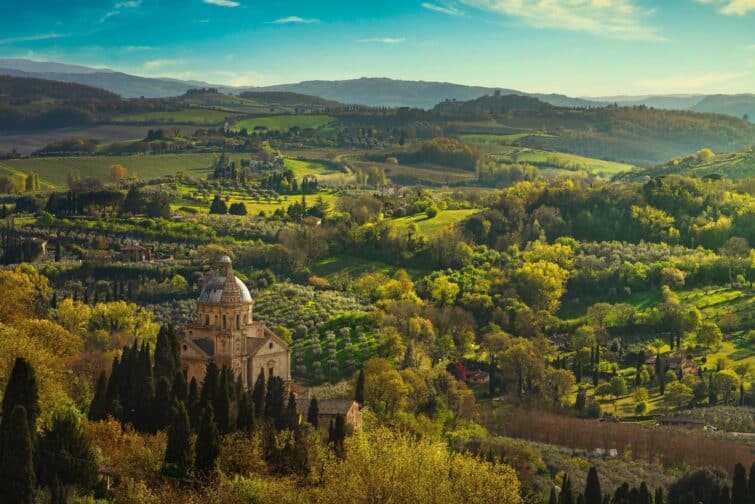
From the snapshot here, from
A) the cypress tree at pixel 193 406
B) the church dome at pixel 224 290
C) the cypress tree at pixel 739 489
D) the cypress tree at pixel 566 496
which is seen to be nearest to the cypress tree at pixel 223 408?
the cypress tree at pixel 193 406

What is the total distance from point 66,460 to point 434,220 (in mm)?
98566

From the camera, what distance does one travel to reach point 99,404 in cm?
6012

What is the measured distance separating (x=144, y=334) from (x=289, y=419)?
3107 centimetres

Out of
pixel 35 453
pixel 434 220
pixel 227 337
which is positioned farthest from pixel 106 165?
pixel 35 453

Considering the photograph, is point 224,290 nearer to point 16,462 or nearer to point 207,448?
point 207,448

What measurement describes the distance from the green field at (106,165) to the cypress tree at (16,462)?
129m

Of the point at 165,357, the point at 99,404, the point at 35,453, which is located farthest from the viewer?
the point at 165,357

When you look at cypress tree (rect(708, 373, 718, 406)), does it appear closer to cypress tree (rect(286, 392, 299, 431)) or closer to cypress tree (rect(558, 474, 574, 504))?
cypress tree (rect(558, 474, 574, 504))

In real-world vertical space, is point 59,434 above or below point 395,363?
above

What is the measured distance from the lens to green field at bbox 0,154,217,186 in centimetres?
17750

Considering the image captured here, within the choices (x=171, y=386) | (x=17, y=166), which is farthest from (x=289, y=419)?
(x=17, y=166)

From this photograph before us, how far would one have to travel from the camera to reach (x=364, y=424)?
71375 mm

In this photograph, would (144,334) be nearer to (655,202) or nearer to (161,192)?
(161,192)

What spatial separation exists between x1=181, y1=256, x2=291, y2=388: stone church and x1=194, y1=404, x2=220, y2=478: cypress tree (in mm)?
20750
